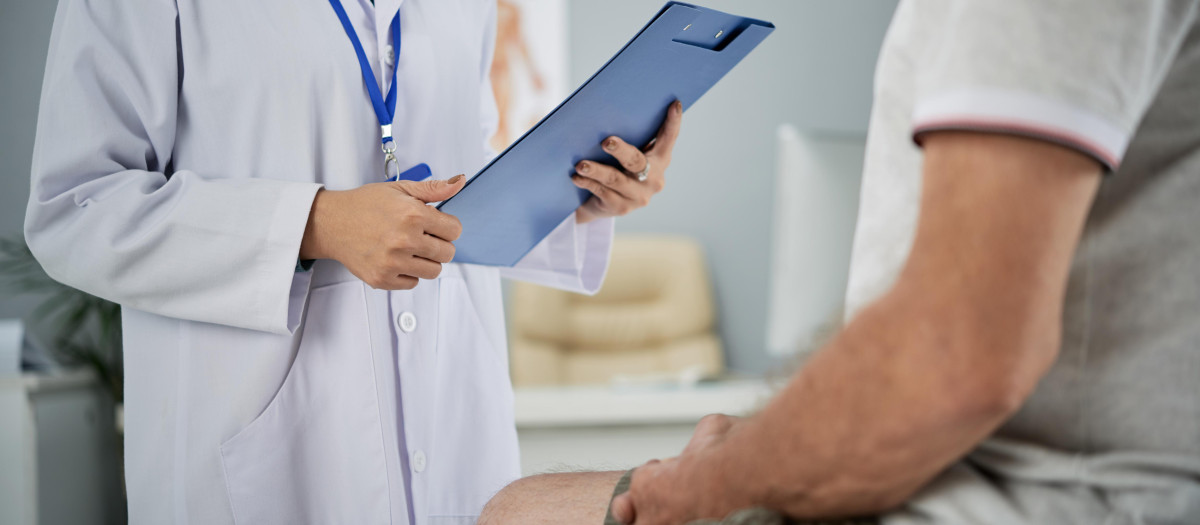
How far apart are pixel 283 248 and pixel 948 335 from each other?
72 centimetres

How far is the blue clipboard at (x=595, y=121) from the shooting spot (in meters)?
0.83

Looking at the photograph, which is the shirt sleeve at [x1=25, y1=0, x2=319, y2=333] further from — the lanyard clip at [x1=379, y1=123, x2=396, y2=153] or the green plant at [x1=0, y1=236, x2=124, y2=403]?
the green plant at [x1=0, y1=236, x2=124, y2=403]

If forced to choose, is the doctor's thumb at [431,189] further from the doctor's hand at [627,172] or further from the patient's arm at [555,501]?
the patient's arm at [555,501]

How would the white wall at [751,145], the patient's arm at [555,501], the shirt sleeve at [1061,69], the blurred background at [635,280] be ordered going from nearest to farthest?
the shirt sleeve at [1061,69] < the patient's arm at [555,501] < the blurred background at [635,280] < the white wall at [751,145]

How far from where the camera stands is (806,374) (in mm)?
497

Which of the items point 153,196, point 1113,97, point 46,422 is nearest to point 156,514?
point 153,196

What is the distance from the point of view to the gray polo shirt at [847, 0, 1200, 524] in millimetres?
427

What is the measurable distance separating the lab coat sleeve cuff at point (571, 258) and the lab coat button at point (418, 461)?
35 centimetres

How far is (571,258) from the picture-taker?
131 cm

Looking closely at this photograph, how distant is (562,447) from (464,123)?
4.21 feet

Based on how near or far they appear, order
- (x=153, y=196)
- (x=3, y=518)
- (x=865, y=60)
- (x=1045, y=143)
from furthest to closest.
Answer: (x=865, y=60)
(x=3, y=518)
(x=153, y=196)
(x=1045, y=143)

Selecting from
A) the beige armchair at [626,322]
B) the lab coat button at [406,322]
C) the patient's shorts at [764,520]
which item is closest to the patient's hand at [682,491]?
A: the patient's shorts at [764,520]

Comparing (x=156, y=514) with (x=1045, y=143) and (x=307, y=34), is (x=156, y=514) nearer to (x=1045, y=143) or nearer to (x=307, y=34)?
(x=307, y=34)

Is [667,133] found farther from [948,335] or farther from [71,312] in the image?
[71,312]
